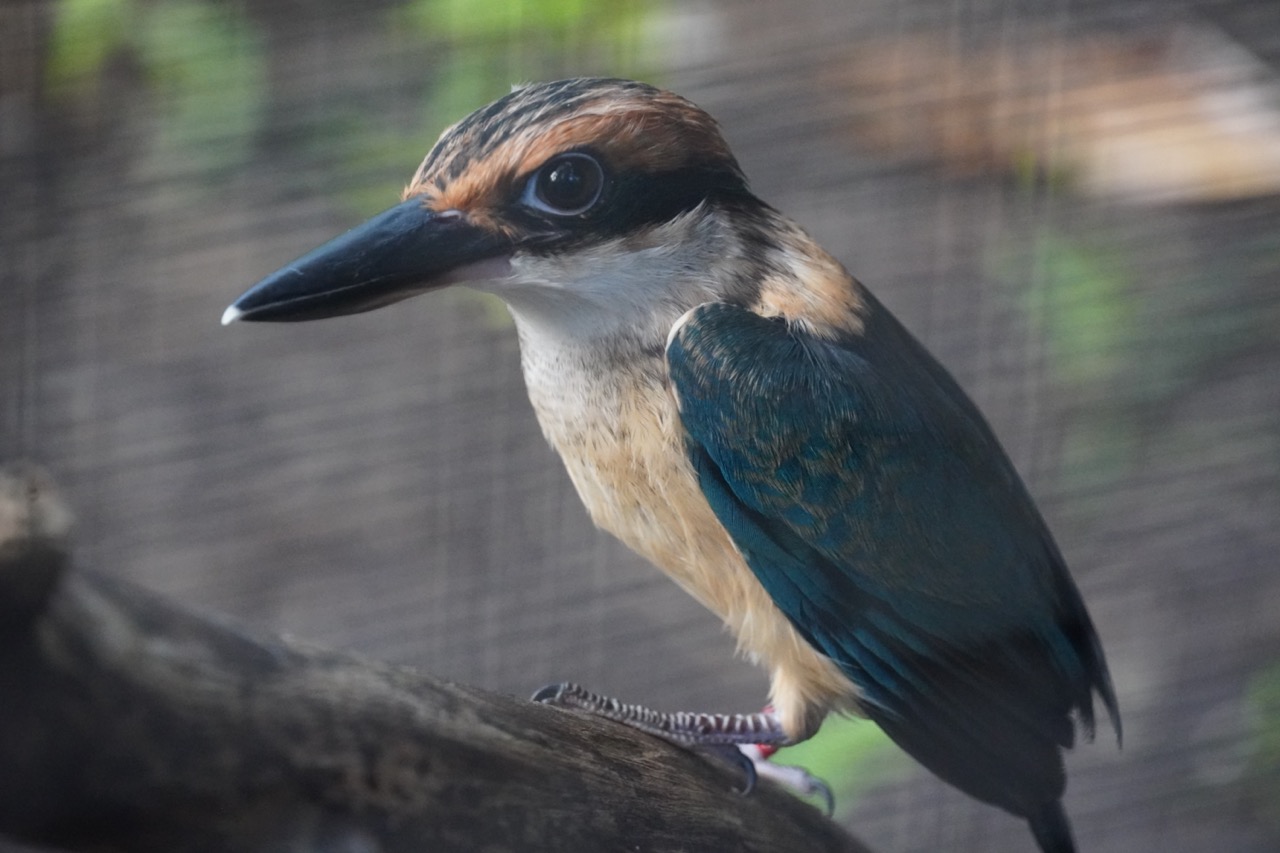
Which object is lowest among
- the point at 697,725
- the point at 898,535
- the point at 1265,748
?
the point at 1265,748

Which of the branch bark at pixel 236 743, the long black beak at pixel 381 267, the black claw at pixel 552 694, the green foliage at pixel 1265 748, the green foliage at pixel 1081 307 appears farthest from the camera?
the green foliage at pixel 1265 748

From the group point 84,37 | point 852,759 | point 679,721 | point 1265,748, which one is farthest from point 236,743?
point 1265,748

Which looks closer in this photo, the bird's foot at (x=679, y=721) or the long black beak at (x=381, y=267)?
the long black beak at (x=381, y=267)

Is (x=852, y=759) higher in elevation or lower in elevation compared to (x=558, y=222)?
lower

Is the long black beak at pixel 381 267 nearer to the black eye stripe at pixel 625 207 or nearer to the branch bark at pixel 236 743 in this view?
the black eye stripe at pixel 625 207

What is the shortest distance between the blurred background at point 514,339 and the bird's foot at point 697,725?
350 millimetres

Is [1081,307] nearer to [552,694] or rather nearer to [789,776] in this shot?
[789,776]

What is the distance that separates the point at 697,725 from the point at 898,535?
19cm

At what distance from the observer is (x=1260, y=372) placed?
1263 mm

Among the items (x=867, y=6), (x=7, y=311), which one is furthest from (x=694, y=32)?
(x=7, y=311)

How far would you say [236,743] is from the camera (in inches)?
21.2

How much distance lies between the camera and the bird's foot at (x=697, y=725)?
2.89 ft

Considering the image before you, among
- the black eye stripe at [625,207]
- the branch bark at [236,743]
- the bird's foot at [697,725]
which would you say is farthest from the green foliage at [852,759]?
the black eye stripe at [625,207]

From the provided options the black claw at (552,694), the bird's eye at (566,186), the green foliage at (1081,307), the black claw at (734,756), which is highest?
the bird's eye at (566,186)
